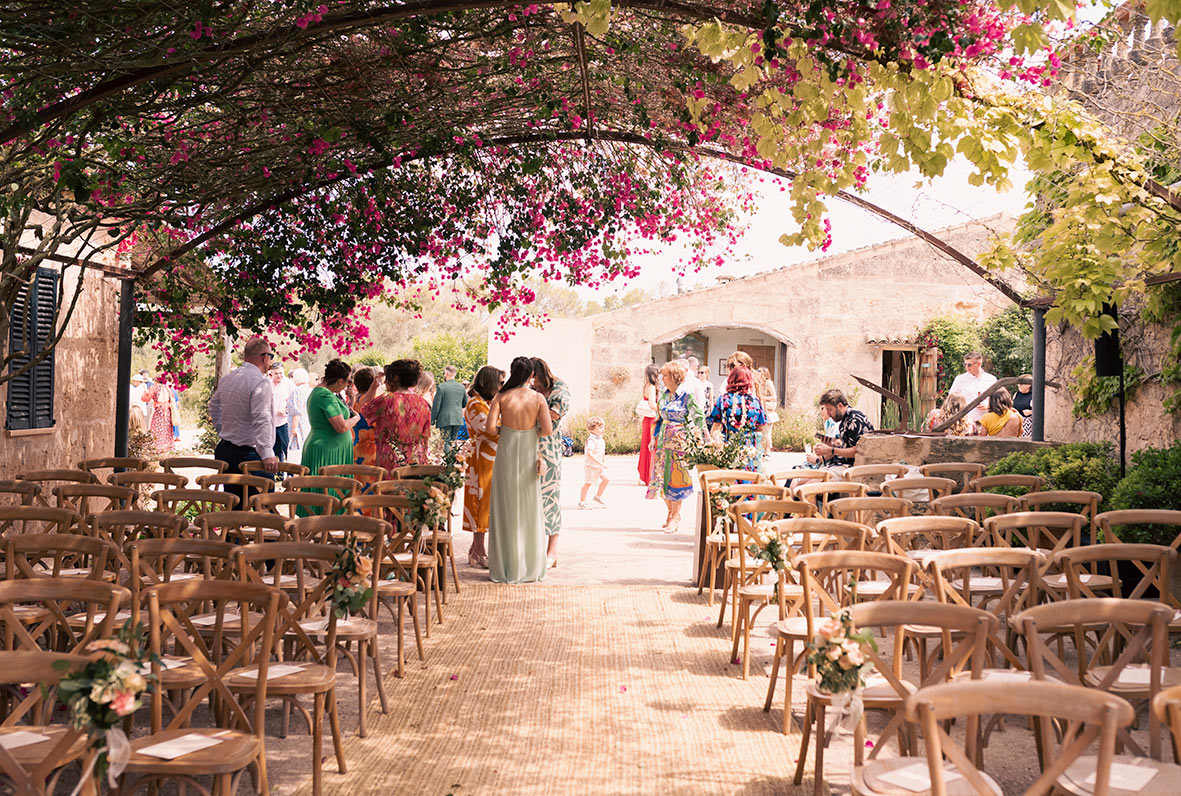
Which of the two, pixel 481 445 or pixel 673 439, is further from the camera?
pixel 673 439

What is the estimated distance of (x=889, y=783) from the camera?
9.77 feet

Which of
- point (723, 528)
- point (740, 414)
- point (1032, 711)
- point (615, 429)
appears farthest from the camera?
point (615, 429)

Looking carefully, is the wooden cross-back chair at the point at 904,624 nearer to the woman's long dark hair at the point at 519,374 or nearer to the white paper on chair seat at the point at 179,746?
the white paper on chair seat at the point at 179,746

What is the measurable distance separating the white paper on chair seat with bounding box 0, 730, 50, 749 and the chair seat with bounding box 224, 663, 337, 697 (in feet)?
2.08

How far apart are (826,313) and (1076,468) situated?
49.8 feet

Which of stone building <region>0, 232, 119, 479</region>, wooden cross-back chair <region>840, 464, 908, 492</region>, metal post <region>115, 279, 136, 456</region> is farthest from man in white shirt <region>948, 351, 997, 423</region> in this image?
stone building <region>0, 232, 119, 479</region>

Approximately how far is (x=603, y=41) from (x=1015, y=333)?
17058mm

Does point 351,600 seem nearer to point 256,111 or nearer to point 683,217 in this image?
point 256,111

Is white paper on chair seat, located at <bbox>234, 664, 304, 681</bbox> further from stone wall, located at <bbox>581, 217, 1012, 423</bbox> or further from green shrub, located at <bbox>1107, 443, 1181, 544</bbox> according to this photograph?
stone wall, located at <bbox>581, 217, 1012, 423</bbox>

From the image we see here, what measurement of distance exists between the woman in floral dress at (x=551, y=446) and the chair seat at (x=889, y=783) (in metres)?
5.08

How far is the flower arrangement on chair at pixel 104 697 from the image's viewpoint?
253 centimetres

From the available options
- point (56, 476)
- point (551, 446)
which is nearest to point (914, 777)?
point (551, 446)

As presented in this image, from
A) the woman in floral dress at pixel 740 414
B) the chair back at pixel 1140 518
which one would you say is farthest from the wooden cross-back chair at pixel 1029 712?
the woman in floral dress at pixel 740 414

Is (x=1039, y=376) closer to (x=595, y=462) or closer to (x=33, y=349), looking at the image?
(x=595, y=462)
